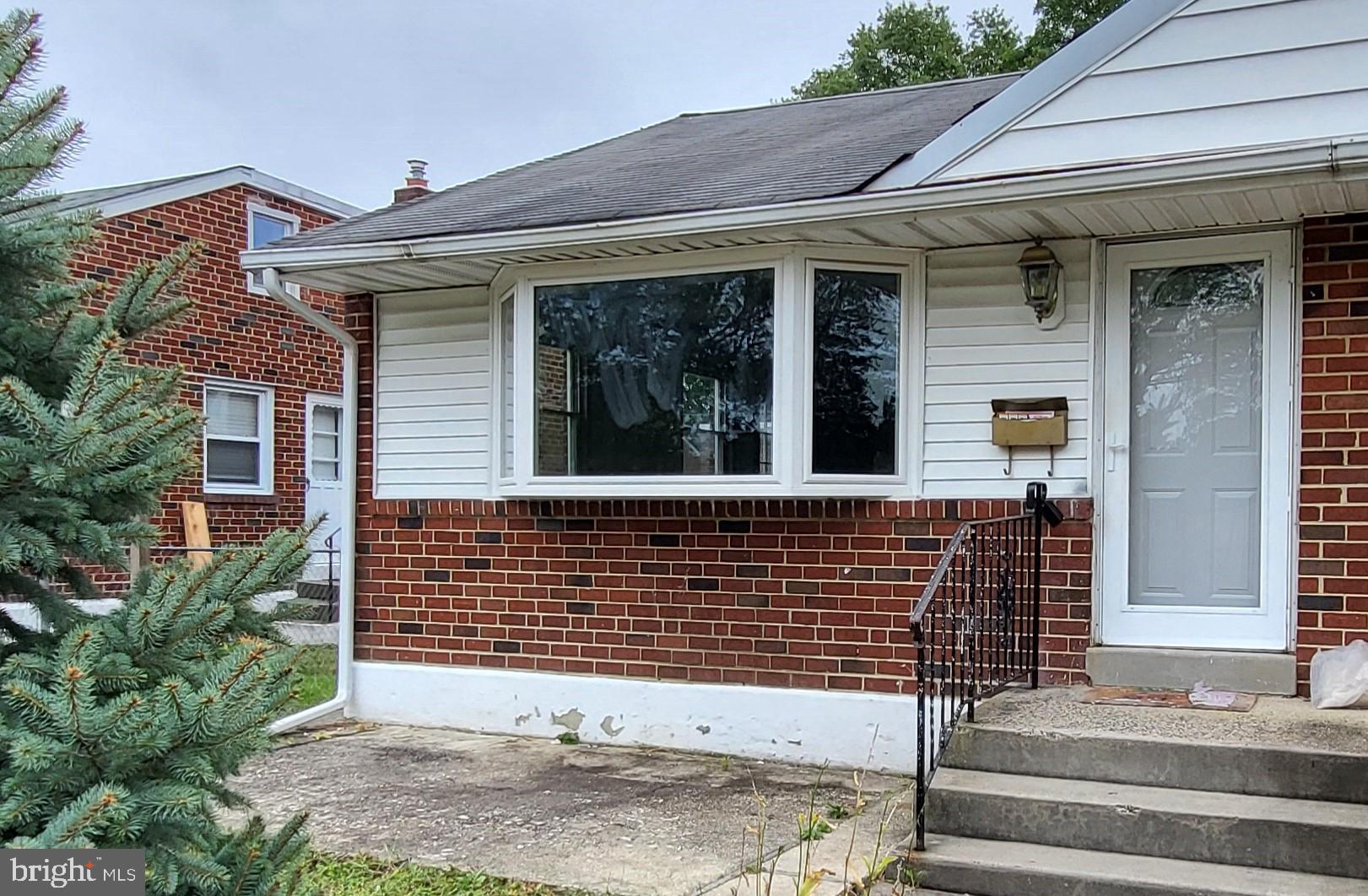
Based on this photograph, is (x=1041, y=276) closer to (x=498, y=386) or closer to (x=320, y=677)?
(x=498, y=386)

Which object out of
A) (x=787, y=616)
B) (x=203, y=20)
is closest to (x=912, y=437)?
(x=787, y=616)

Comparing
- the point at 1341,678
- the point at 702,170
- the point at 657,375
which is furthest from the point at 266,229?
the point at 1341,678

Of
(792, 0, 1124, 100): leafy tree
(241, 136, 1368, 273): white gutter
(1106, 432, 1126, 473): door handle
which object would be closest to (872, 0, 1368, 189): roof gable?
(241, 136, 1368, 273): white gutter

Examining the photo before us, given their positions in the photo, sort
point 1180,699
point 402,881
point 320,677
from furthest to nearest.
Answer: point 320,677 → point 1180,699 → point 402,881

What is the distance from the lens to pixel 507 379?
676 cm

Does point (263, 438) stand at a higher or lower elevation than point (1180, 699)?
higher

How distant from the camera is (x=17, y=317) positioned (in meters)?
2.33

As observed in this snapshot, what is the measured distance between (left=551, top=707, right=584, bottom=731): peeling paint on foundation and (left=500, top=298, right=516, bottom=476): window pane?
1.44m

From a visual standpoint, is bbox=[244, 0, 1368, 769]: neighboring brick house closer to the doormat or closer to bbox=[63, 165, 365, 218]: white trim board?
the doormat

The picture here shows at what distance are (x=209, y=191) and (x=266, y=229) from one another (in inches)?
36.1

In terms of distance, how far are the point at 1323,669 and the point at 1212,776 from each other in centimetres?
110

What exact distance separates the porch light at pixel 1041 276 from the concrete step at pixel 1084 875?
256 centimetres

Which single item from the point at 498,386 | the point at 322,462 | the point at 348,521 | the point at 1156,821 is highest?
the point at 498,386

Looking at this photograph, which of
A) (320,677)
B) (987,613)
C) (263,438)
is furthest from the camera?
(263,438)
